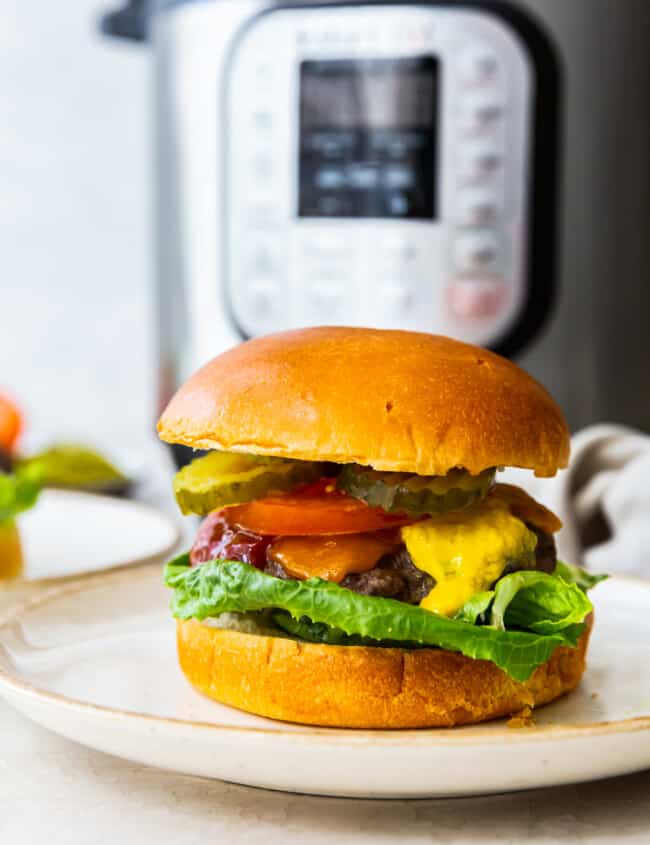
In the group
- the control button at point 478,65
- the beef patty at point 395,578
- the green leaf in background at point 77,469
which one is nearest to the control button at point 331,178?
the control button at point 478,65

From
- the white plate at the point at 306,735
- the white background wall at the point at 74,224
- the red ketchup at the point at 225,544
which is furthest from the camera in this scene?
the white background wall at the point at 74,224

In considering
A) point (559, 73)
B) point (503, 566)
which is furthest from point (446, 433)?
point (559, 73)

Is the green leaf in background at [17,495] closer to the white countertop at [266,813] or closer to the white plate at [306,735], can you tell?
the white plate at [306,735]

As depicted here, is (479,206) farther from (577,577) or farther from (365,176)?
(577,577)

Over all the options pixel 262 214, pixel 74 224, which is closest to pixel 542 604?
pixel 262 214

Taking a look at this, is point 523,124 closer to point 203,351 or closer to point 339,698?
point 203,351
